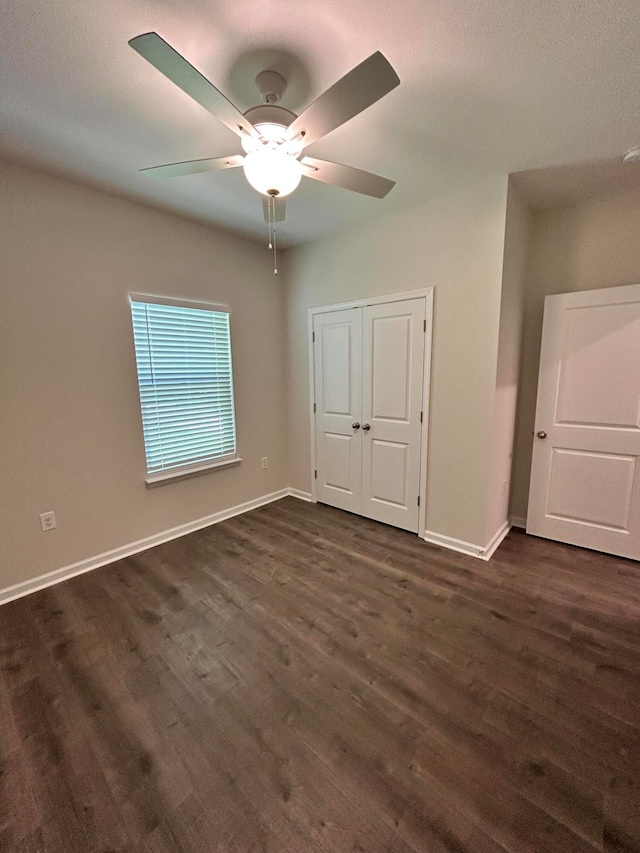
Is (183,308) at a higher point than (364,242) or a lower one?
lower

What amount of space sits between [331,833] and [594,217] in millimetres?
3748

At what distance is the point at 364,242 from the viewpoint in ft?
9.62

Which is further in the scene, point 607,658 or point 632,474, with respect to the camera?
point 632,474

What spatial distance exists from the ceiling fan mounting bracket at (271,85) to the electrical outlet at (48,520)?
2.71 metres

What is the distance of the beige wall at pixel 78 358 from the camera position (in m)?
2.14

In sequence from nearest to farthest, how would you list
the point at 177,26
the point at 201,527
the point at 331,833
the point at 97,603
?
the point at 331,833 < the point at 177,26 < the point at 97,603 < the point at 201,527

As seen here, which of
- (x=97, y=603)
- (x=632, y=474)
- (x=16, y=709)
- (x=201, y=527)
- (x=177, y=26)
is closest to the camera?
(x=177, y=26)

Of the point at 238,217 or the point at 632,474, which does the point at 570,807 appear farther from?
the point at 238,217

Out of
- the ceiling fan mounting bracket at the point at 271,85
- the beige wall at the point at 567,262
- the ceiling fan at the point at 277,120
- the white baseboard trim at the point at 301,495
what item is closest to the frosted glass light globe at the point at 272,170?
the ceiling fan at the point at 277,120

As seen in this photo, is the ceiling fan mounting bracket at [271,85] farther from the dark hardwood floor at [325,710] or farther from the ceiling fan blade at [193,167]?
the dark hardwood floor at [325,710]

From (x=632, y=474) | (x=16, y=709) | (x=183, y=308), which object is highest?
(x=183, y=308)

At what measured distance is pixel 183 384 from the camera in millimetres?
2961

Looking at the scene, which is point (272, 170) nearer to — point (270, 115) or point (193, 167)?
point (270, 115)

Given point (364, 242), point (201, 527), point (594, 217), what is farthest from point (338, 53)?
point (201, 527)
